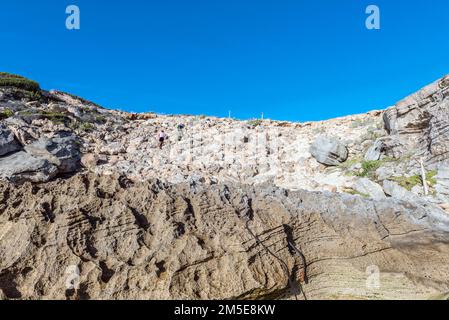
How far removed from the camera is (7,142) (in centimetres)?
1210

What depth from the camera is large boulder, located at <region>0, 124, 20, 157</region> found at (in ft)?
38.7

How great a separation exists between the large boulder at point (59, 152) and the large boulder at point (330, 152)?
436 inches

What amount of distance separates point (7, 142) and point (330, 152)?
45.4 feet

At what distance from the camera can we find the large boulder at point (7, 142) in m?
11.8

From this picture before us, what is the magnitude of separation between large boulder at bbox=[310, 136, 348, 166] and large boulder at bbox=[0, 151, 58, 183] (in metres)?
11.7

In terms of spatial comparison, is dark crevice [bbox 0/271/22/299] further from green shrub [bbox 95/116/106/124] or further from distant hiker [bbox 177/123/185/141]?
green shrub [bbox 95/116/106/124]

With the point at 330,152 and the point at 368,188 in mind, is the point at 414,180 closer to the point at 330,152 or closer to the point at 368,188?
the point at 368,188

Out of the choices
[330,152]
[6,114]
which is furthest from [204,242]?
[6,114]

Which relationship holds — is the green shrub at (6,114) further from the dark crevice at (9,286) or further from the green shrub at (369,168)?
the green shrub at (369,168)

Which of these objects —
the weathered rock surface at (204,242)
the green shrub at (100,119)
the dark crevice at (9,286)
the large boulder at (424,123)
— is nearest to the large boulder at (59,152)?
the weathered rock surface at (204,242)

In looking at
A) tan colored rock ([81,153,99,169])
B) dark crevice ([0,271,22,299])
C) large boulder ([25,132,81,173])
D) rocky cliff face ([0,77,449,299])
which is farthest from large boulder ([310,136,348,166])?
dark crevice ([0,271,22,299])

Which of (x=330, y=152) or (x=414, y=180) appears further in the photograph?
(x=330, y=152)

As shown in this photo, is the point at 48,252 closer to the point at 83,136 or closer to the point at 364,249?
the point at 364,249
